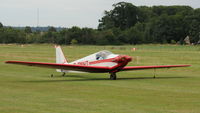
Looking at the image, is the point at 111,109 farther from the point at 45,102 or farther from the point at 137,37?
the point at 137,37

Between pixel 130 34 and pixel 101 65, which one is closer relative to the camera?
pixel 101 65

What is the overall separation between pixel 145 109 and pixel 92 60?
42.2 feet

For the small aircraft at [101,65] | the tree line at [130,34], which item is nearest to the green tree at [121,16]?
the tree line at [130,34]

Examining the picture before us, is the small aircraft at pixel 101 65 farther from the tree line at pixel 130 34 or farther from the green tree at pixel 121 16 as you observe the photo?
A: the green tree at pixel 121 16

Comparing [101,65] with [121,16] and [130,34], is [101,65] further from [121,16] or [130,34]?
[121,16]

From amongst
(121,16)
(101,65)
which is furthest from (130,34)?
(101,65)

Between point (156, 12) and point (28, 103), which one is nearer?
point (28, 103)

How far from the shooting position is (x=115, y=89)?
69.4 feet

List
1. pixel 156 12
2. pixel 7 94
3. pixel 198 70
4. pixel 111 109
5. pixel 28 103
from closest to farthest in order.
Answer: pixel 111 109, pixel 28 103, pixel 7 94, pixel 198 70, pixel 156 12

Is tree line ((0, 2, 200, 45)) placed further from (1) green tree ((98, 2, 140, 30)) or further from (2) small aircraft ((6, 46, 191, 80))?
(2) small aircraft ((6, 46, 191, 80))

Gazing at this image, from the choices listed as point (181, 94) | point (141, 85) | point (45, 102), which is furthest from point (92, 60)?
point (45, 102)

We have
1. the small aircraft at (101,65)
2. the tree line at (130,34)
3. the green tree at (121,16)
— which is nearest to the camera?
the small aircraft at (101,65)

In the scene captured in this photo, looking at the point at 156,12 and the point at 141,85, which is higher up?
the point at 156,12

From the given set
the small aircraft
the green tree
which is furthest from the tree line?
the small aircraft
